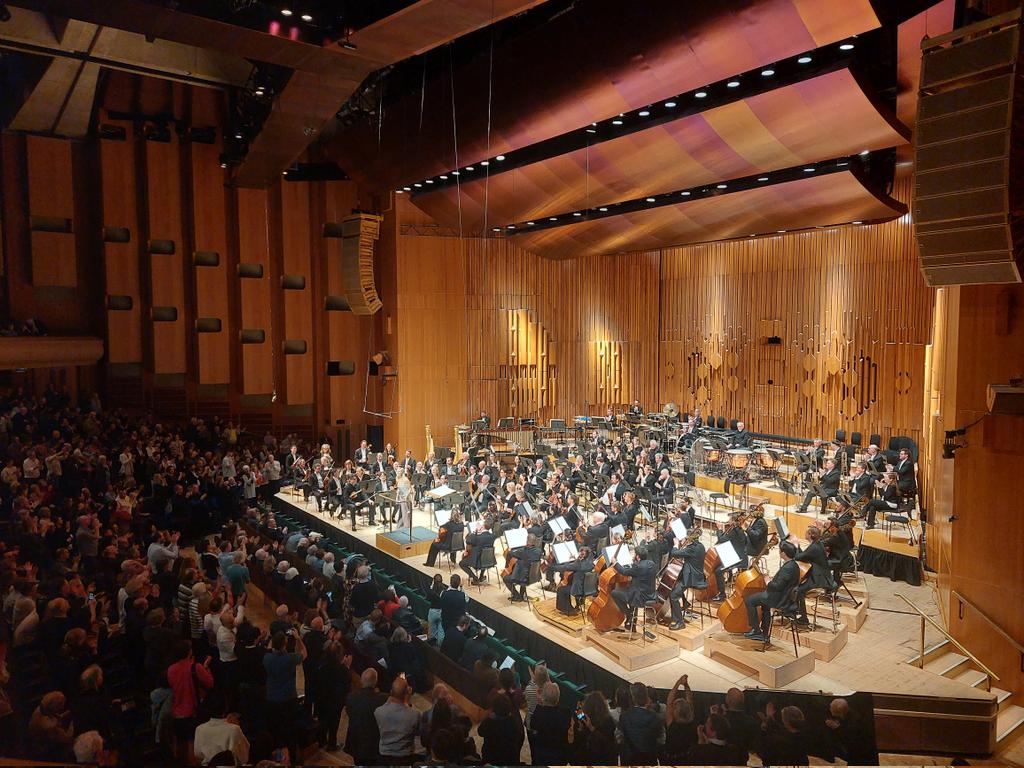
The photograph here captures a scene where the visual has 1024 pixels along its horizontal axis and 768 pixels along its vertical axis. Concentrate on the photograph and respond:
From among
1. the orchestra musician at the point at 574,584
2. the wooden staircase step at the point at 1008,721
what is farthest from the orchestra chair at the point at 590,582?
the wooden staircase step at the point at 1008,721

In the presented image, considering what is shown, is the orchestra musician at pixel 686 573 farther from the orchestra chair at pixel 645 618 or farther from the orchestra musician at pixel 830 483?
the orchestra musician at pixel 830 483

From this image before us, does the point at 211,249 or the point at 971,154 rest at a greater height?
the point at 211,249

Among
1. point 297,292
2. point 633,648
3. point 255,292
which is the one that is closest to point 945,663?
point 633,648

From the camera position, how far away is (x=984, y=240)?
4695mm

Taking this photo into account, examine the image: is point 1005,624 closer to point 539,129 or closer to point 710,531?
point 710,531

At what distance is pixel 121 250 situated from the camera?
1465cm

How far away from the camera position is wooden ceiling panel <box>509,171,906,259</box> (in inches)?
412

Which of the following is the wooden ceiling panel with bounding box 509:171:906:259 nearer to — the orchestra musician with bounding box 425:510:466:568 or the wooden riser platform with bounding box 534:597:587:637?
the orchestra musician with bounding box 425:510:466:568

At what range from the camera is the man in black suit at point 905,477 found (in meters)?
9.15

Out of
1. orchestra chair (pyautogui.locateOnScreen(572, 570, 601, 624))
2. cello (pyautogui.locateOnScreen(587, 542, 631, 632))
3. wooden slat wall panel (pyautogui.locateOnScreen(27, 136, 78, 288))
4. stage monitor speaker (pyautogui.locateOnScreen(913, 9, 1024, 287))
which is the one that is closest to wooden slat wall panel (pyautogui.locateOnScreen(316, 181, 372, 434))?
wooden slat wall panel (pyautogui.locateOnScreen(27, 136, 78, 288))

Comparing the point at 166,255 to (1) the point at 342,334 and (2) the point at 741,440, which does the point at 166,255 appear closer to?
(1) the point at 342,334

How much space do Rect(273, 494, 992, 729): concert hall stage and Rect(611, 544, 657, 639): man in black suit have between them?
398 millimetres

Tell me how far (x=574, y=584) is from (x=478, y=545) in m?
1.48

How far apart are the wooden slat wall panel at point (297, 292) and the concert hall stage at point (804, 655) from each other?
8998 mm
